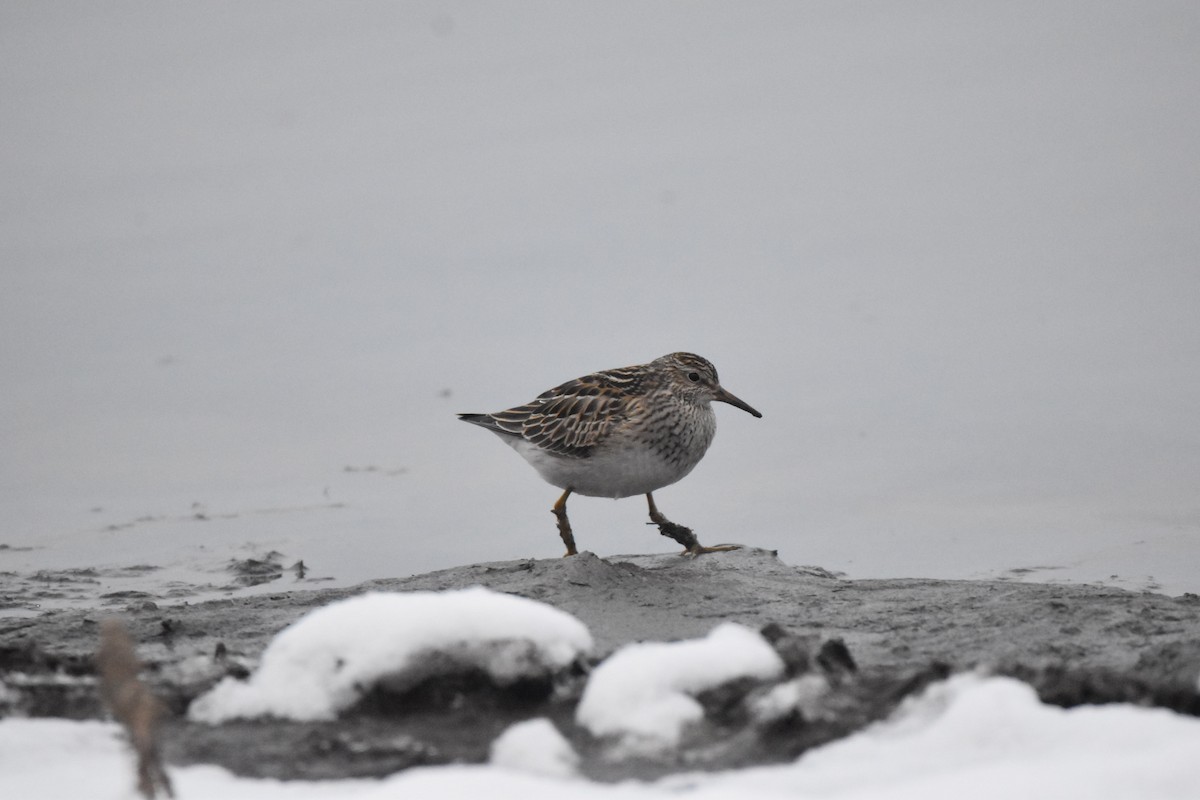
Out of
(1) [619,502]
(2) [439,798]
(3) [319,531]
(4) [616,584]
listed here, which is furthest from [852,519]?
(2) [439,798]

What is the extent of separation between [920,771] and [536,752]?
3.36 ft

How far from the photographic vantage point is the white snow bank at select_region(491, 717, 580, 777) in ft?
12.7

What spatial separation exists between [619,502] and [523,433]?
5.10ft

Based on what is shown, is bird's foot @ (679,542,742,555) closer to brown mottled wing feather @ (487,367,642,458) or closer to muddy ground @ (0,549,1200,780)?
muddy ground @ (0,549,1200,780)

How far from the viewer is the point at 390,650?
432 centimetres

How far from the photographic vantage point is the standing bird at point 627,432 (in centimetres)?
789

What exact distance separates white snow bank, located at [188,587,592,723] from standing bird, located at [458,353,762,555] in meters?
3.40

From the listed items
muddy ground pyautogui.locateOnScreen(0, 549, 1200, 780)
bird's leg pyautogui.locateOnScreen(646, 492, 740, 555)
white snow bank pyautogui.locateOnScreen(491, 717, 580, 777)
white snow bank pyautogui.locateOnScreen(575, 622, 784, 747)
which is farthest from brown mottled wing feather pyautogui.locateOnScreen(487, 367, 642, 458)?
white snow bank pyautogui.locateOnScreen(491, 717, 580, 777)

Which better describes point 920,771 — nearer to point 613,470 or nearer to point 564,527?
point 613,470

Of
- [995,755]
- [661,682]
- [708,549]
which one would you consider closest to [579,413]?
[708,549]

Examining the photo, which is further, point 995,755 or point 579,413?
point 579,413

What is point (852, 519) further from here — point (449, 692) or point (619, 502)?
point (449, 692)

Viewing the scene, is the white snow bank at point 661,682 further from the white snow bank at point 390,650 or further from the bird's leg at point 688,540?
the bird's leg at point 688,540

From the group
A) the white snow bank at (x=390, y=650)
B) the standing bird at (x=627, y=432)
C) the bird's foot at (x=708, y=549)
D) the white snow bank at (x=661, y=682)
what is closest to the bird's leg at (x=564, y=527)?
the standing bird at (x=627, y=432)
